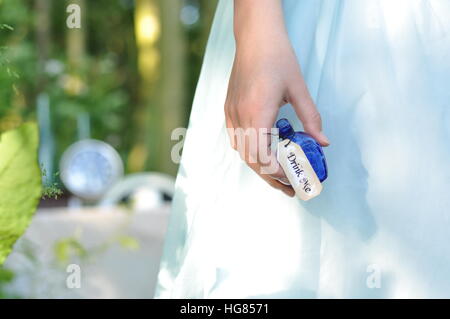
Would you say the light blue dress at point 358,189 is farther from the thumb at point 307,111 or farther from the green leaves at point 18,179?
the green leaves at point 18,179

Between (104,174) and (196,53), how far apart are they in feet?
28.2

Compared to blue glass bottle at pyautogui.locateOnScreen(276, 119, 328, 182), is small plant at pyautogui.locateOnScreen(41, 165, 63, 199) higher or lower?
lower

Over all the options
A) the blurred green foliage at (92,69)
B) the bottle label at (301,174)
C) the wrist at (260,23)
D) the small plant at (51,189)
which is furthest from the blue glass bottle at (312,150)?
the blurred green foliage at (92,69)

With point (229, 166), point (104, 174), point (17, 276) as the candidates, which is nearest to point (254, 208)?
point (229, 166)

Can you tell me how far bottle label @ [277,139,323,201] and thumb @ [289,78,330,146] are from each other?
0.13 feet

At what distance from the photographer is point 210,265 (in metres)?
0.99

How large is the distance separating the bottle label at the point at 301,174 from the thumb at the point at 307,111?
0.04 meters

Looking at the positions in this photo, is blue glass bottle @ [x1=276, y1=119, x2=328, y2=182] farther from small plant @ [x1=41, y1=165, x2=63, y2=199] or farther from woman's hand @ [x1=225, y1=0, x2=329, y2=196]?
small plant @ [x1=41, y1=165, x2=63, y2=199]

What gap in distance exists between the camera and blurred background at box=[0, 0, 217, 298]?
217 centimetres

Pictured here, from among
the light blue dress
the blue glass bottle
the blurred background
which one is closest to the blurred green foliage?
the blurred background

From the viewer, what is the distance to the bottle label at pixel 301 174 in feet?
2.82

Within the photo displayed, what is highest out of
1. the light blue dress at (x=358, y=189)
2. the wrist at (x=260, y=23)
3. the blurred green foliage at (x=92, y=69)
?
the blurred green foliage at (x=92, y=69)

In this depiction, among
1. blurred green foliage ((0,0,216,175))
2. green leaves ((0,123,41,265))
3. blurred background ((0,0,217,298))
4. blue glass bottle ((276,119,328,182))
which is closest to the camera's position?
green leaves ((0,123,41,265))
